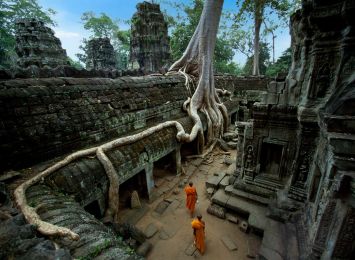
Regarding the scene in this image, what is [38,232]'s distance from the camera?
234 cm

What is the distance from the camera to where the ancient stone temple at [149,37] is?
626 inches

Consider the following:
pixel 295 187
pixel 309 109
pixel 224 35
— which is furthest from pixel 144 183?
pixel 224 35

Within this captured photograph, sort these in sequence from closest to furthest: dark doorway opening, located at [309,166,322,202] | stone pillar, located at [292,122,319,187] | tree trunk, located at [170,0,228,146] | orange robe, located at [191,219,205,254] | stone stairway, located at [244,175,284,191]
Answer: dark doorway opening, located at [309,166,322,202], stone pillar, located at [292,122,319,187], orange robe, located at [191,219,205,254], stone stairway, located at [244,175,284,191], tree trunk, located at [170,0,228,146]

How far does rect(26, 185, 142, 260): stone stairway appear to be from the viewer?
222 centimetres

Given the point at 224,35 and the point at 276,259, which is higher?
the point at 224,35


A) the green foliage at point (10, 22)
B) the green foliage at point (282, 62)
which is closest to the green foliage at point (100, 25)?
the green foliage at point (10, 22)

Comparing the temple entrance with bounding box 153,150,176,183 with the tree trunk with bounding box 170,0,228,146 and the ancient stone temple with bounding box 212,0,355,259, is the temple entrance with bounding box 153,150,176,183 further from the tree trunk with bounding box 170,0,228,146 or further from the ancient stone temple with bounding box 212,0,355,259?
the ancient stone temple with bounding box 212,0,355,259

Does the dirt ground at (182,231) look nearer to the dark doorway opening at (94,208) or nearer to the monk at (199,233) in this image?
the monk at (199,233)

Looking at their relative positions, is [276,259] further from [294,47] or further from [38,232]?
[294,47]

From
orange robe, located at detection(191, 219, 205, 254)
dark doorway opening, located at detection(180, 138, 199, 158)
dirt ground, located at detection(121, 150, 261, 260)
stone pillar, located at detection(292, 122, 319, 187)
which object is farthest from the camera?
dark doorway opening, located at detection(180, 138, 199, 158)

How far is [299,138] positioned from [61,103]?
5.85 meters

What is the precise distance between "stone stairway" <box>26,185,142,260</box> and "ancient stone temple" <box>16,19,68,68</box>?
40.1 feet

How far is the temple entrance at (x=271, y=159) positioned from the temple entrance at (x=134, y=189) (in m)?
3.74

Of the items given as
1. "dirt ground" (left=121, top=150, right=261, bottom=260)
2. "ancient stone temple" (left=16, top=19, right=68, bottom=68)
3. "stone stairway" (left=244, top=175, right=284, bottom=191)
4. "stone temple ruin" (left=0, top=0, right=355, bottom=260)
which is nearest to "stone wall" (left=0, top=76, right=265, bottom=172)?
"stone temple ruin" (left=0, top=0, right=355, bottom=260)
